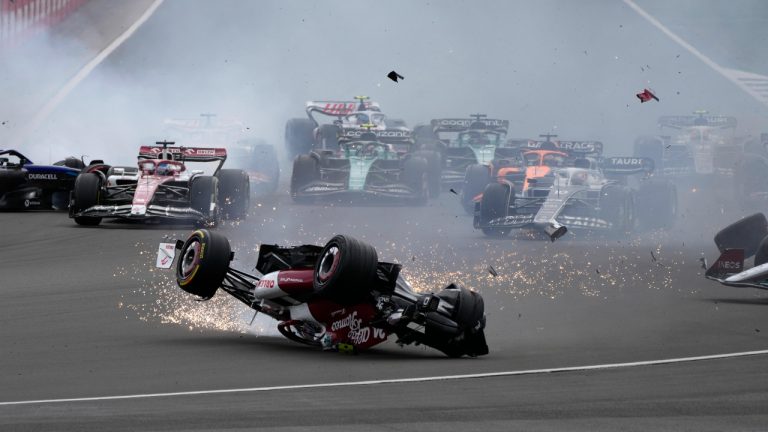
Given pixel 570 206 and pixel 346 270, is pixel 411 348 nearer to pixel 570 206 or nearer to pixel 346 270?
pixel 346 270

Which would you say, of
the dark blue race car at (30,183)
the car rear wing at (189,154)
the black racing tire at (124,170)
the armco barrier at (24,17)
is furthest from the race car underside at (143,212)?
the armco barrier at (24,17)

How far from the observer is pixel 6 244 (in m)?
24.0

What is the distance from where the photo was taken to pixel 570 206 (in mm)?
26109

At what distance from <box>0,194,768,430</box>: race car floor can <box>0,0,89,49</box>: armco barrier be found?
24528mm

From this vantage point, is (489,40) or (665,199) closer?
(665,199)

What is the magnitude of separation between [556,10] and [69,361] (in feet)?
175

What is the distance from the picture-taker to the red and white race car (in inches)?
1038

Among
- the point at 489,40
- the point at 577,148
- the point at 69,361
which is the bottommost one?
the point at 69,361

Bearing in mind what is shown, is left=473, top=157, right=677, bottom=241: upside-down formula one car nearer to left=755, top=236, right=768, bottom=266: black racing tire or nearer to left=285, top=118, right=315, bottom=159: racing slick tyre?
left=755, top=236, right=768, bottom=266: black racing tire

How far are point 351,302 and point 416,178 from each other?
22.3 m

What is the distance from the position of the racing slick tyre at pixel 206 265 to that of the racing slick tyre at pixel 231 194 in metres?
15.0

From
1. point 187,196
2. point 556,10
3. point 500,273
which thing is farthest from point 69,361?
point 556,10

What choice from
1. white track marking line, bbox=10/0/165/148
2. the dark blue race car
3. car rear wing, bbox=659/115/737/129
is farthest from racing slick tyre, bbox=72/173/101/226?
white track marking line, bbox=10/0/165/148

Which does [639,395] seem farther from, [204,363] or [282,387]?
[204,363]
